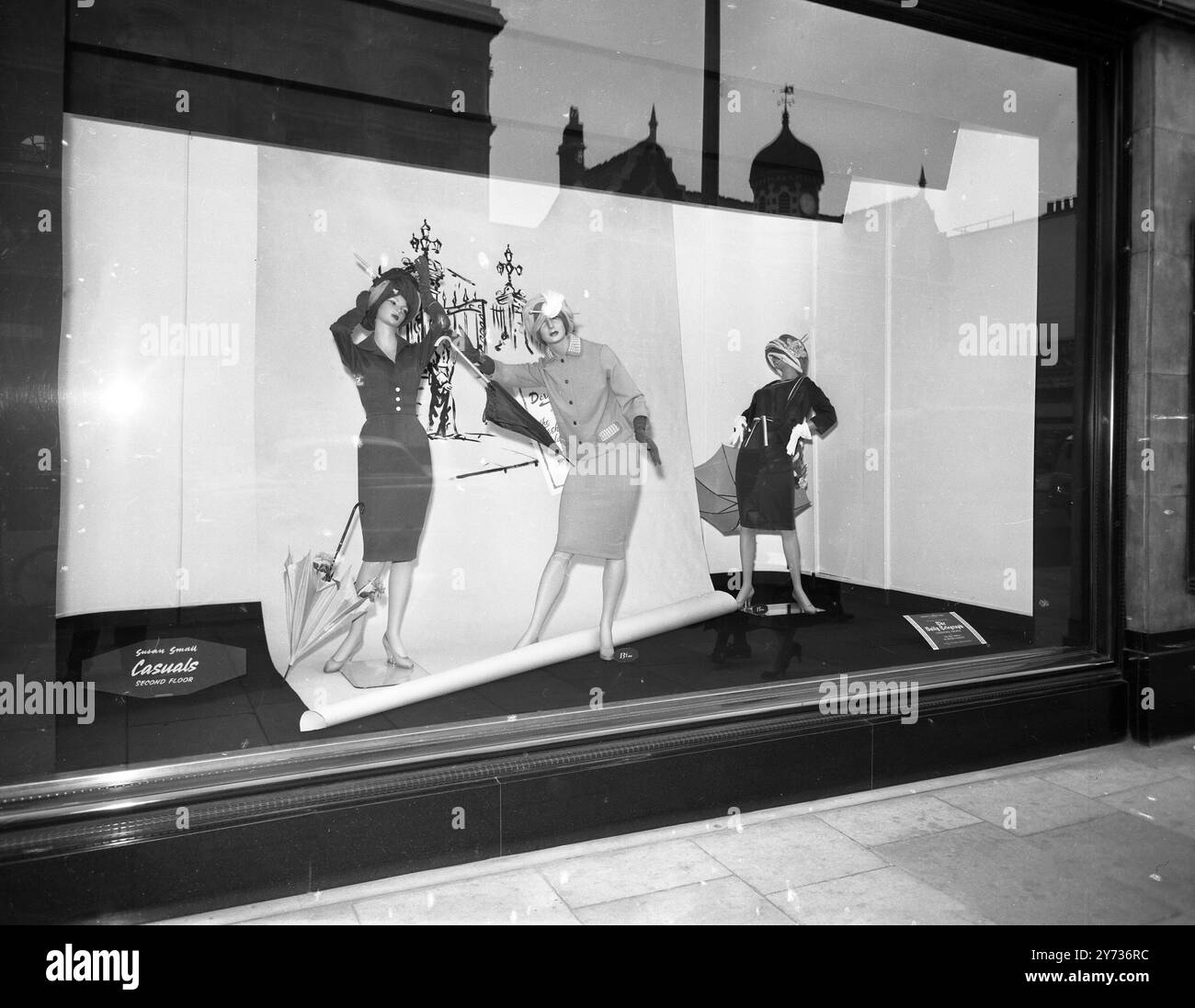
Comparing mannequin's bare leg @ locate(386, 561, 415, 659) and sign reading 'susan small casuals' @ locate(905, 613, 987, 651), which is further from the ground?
mannequin's bare leg @ locate(386, 561, 415, 659)

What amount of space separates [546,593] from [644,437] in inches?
32.3

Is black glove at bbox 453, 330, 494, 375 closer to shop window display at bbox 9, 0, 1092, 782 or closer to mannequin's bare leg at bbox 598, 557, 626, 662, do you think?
shop window display at bbox 9, 0, 1092, 782

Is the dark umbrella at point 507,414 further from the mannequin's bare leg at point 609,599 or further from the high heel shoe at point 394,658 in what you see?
the high heel shoe at point 394,658

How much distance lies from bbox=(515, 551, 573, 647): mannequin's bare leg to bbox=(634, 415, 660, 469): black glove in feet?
1.93

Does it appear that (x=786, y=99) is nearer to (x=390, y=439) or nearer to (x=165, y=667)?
(x=390, y=439)

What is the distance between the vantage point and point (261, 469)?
3.31 metres

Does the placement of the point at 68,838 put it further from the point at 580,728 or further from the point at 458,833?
the point at 580,728

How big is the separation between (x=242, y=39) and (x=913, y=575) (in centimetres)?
372

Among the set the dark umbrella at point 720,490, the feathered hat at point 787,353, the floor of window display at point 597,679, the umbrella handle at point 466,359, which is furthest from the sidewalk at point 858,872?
the feathered hat at point 787,353

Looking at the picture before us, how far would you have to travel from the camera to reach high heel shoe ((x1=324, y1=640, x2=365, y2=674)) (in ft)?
11.2

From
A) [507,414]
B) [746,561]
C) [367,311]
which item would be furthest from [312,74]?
[746,561]

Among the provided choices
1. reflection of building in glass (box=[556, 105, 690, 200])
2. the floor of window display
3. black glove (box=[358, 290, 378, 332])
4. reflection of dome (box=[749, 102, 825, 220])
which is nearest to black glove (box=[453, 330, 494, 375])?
black glove (box=[358, 290, 378, 332])

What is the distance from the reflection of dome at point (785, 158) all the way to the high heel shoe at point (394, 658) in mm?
2553

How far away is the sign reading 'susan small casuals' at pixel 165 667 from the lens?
3016 millimetres
